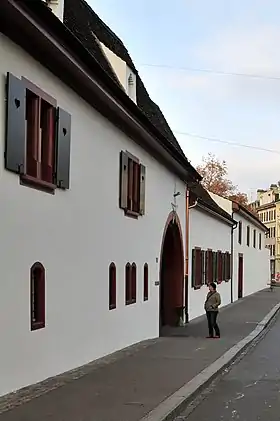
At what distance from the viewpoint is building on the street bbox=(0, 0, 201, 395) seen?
33.0ft

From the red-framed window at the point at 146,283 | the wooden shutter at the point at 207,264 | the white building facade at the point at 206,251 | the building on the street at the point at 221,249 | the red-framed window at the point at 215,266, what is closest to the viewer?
the red-framed window at the point at 146,283

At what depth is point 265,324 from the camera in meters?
27.3

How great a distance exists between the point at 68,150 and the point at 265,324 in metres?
16.5

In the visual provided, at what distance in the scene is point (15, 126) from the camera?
33.4 feet

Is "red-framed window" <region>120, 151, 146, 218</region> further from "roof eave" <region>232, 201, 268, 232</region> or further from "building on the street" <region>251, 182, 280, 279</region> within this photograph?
"building on the street" <region>251, 182, 280, 279</region>

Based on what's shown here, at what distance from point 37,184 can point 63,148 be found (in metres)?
1.45

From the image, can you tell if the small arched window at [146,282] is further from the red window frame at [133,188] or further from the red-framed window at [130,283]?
the red window frame at [133,188]

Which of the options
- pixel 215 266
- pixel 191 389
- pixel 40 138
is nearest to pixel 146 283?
pixel 191 389

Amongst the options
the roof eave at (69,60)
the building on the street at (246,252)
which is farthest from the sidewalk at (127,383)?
the building on the street at (246,252)

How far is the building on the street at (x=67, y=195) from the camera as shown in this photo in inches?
396

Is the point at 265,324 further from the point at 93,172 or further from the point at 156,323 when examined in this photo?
the point at 93,172

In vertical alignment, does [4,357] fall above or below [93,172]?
below

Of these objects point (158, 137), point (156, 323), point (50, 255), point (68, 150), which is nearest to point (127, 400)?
point (50, 255)

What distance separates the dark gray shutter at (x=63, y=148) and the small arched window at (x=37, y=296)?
4.95 feet
